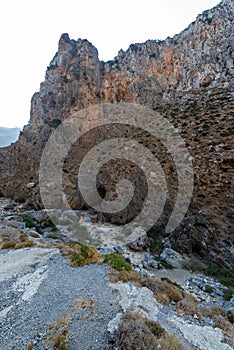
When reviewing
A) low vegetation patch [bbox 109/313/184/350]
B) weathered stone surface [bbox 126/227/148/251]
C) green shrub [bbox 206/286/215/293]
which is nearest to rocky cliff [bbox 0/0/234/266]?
weathered stone surface [bbox 126/227/148/251]

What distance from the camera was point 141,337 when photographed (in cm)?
401

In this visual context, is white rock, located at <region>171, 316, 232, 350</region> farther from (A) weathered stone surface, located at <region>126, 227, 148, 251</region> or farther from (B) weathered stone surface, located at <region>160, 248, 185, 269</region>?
(A) weathered stone surface, located at <region>126, 227, 148, 251</region>

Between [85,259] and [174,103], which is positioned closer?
[85,259]

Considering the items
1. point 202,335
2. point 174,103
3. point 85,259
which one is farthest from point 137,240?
point 174,103

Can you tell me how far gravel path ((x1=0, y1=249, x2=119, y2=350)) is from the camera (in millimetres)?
4406

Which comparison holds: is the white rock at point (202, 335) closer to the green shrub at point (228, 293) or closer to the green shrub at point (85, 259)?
the green shrub at point (85, 259)

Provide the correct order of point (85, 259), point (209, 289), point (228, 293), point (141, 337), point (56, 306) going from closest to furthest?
point (141, 337)
point (56, 306)
point (85, 259)
point (228, 293)
point (209, 289)

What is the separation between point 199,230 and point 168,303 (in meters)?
8.64

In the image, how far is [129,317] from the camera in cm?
467

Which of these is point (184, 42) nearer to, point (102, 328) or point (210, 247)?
point (210, 247)

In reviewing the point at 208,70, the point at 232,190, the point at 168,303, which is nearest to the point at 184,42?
the point at 208,70

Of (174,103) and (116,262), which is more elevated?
(174,103)

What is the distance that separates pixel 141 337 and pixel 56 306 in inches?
106

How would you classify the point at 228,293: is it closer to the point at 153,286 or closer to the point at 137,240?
the point at 153,286
